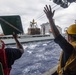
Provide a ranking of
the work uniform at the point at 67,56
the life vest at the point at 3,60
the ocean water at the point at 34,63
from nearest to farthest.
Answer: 1. the life vest at the point at 3,60
2. the work uniform at the point at 67,56
3. the ocean water at the point at 34,63

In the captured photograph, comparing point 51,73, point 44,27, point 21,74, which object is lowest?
point 44,27

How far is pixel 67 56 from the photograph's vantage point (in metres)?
3.08

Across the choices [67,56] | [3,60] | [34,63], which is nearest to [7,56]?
[3,60]

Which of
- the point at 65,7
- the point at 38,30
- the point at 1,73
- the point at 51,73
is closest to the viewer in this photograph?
the point at 1,73

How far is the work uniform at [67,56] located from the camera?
118 inches

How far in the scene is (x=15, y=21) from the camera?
2959 millimetres

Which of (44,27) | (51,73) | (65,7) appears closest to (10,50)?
(51,73)

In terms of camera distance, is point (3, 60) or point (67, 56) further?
point (67, 56)

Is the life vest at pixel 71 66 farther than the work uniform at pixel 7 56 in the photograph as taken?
Yes

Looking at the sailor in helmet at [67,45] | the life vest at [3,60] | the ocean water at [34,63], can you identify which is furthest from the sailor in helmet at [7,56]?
the ocean water at [34,63]

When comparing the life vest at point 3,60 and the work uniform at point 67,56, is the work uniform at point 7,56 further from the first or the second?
the work uniform at point 67,56

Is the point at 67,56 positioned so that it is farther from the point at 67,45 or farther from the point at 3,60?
the point at 3,60

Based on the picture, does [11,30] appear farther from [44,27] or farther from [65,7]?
[44,27]

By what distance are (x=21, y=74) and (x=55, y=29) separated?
8183 mm
